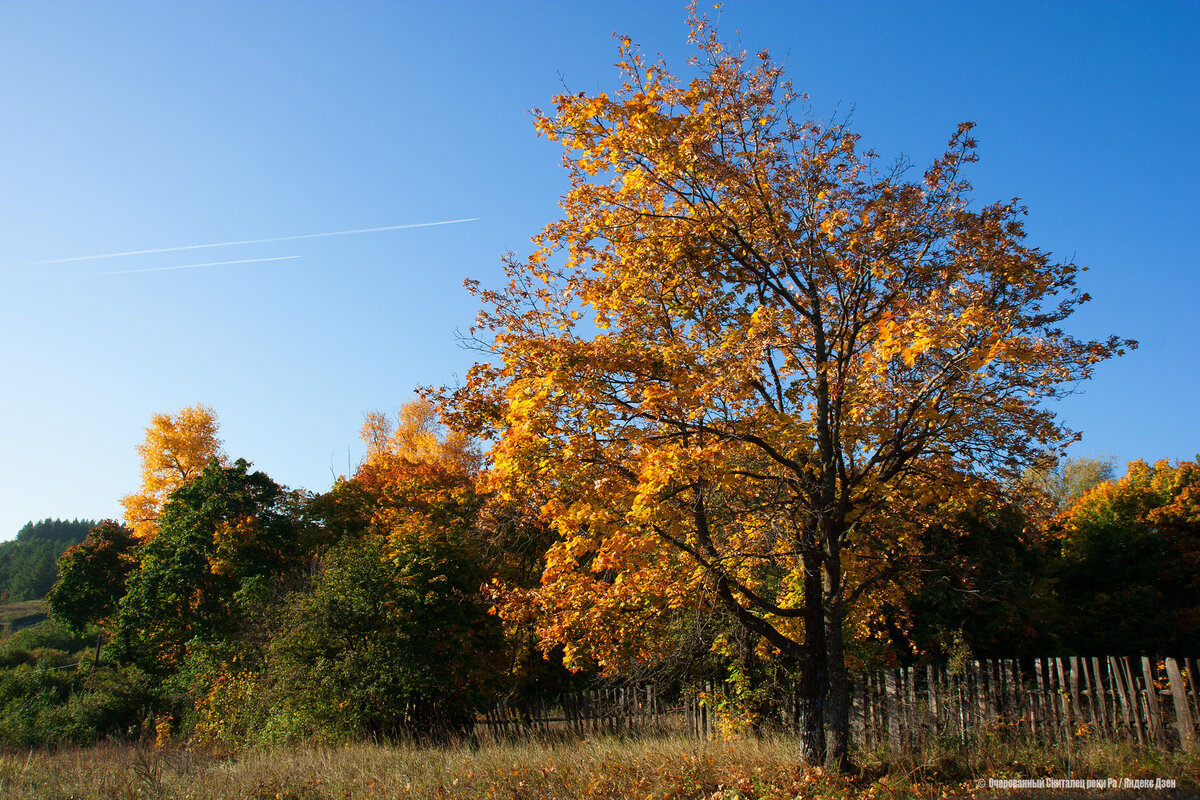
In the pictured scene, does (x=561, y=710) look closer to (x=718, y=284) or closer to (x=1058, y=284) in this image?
(x=718, y=284)

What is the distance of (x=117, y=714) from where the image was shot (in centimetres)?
2172

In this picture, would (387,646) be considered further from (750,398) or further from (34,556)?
(34,556)

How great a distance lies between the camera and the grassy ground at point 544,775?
26.5ft

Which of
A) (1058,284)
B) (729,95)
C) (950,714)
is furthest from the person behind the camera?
(950,714)

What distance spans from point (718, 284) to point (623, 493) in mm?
3121

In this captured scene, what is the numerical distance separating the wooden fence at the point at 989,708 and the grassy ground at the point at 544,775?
802 millimetres

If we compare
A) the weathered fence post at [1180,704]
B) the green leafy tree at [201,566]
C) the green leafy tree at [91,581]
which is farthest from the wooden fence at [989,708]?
the green leafy tree at [91,581]

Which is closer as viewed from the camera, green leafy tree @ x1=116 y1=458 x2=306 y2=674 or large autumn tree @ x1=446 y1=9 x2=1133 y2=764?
large autumn tree @ x1=446 y1=9 x2=1133 y2=764

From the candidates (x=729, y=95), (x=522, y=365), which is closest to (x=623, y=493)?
(x=522, y=365)

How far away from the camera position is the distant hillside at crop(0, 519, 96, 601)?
66438 millimetres

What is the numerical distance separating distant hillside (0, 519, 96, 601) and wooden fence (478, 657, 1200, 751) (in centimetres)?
6416

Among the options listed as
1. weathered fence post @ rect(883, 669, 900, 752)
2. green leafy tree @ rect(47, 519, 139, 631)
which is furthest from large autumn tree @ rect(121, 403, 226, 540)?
weathered fence post @ rect(883, 669, 900, 752)

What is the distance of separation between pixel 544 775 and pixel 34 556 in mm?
83831

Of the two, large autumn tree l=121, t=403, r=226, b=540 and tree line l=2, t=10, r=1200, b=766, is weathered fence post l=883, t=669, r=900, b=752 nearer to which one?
tree line l=2, t=10, r=1200, b=766
